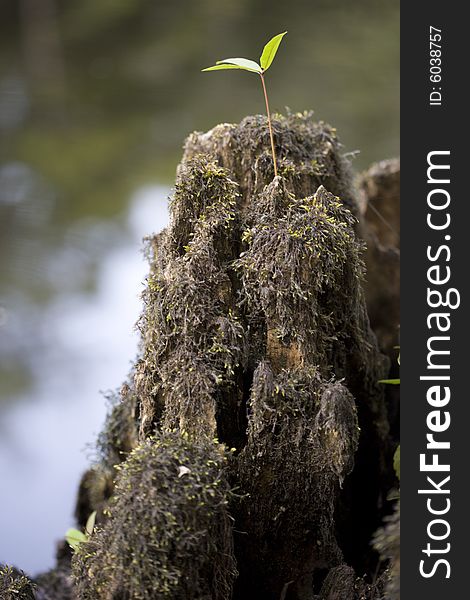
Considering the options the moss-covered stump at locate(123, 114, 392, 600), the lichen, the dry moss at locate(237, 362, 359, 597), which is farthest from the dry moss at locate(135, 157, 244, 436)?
the lichen

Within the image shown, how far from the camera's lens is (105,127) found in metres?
6.07

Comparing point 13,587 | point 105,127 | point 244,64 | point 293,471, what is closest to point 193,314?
point 293,471

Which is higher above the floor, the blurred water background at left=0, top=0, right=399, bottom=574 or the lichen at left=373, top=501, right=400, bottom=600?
the blurred water background at left=0, top=0, right=399, bottom=574

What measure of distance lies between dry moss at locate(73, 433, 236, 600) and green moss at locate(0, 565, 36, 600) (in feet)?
0.84

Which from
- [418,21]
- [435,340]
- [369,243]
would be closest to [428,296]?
[435,340]

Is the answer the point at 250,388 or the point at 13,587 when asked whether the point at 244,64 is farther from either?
the point at 13,587

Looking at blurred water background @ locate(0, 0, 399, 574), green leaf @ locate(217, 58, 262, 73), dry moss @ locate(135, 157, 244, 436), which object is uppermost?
blurred water background @ locate(0, 0, 399, 574)

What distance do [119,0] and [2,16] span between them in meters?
1.05

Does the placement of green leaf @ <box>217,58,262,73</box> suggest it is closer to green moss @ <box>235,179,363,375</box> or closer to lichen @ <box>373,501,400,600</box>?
green moss @ <box>235,179,363,375</box>

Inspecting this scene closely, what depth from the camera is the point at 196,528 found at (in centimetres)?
162

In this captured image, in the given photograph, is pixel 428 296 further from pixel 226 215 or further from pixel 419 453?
pixel 226 215

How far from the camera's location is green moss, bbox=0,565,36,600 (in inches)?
73.7

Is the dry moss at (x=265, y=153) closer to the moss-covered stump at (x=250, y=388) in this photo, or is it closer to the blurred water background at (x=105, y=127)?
the moss-covered stump at (x=250, y=388)

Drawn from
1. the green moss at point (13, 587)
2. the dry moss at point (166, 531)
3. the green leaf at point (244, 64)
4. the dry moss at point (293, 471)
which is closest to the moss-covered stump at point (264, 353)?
the dry moss at point (293, 471)
